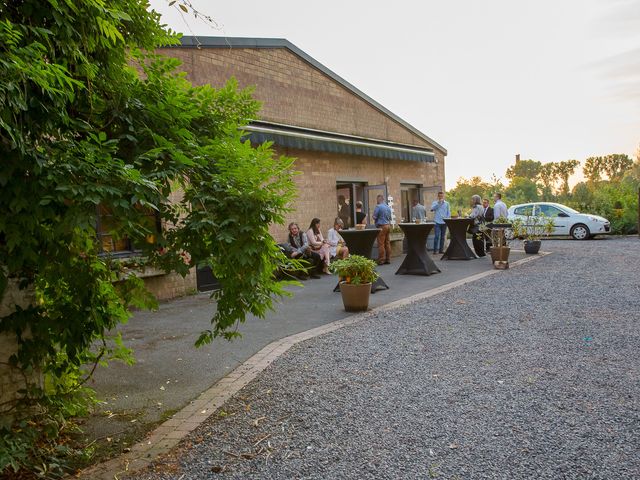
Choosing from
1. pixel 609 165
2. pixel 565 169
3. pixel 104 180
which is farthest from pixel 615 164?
pixel 104 180

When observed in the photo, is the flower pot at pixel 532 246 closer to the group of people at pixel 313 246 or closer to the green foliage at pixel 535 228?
the green foliage at pixel 535 228

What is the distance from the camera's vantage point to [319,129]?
→ 1355 cm

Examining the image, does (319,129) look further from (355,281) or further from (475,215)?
(355,281)

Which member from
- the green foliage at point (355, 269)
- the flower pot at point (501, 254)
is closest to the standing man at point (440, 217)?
the flower pot at point (501, 254)

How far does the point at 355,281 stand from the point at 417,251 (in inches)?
166

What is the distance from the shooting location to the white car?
69.1 ft

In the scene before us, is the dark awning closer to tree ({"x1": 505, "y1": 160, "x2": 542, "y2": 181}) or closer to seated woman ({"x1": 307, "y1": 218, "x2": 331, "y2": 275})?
seated woman ({"x1": 307, "y1": 218, "x2": 331, "y2": 275})

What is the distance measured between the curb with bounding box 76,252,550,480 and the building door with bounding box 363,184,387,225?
8966 millimetres

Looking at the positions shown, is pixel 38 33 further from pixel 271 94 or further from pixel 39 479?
pixel 271 94

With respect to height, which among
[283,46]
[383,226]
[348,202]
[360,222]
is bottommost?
[383,226]

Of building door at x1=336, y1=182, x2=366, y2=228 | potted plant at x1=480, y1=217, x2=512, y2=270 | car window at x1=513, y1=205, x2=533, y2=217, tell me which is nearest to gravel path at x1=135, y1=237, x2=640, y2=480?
potted plant at x1=480, y1=217, x2=512, y2=270

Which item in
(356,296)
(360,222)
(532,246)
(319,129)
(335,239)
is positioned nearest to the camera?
(356,296)

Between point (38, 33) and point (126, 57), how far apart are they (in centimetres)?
82

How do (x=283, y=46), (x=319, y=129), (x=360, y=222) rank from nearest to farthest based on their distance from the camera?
(x=283, y=46)
(x=319, y=129)
(x=360, y=222)
